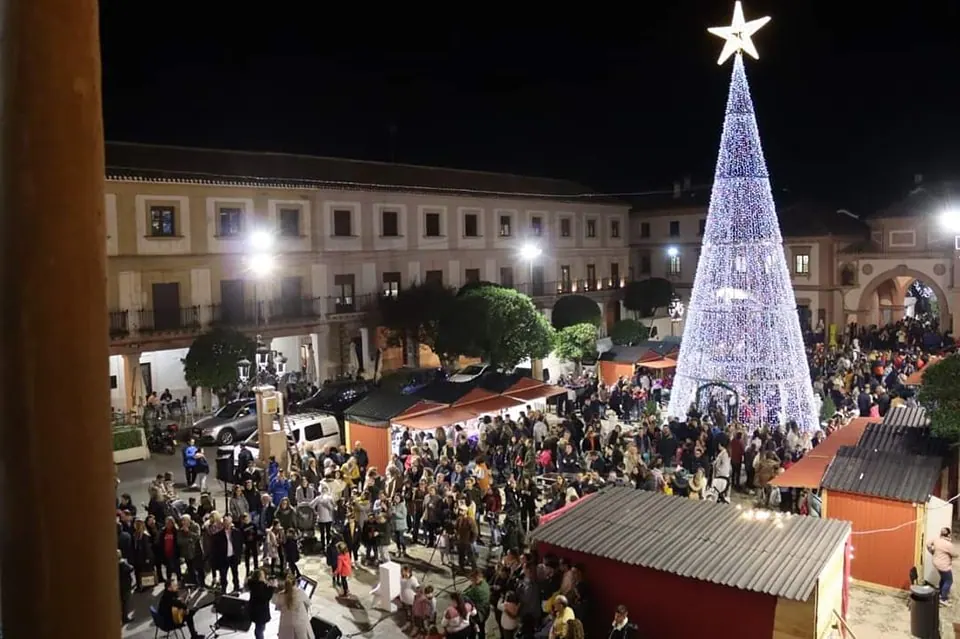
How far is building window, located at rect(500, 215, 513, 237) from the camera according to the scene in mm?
41344

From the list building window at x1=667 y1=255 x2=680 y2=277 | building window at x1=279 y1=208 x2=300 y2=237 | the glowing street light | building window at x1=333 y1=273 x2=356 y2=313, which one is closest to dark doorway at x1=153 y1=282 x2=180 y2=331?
building window at x1=279 y1=208 x2=300 y2=237

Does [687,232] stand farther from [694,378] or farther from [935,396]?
[935,396]

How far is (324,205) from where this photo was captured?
110 feet

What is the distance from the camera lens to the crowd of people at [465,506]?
10.7 metres

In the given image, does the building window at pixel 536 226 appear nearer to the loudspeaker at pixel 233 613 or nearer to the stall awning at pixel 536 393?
the stall awning at pixel 536 393

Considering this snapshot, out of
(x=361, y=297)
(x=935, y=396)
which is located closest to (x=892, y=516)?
(x=935, y=396)

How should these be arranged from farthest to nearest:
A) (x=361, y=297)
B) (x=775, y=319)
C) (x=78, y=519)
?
(x=361, y=297) → (x=775, y=319) → (x=78, y=519)

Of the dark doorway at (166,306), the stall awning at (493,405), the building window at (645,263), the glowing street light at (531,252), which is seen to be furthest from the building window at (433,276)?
the building window at (645,263)

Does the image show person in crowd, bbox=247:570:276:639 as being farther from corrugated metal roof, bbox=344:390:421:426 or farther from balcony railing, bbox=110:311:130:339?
balcony railing, bbox=110:311:130:339

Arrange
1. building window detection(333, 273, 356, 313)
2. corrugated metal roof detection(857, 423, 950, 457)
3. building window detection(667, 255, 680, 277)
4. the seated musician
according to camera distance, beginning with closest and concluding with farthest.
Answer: the seated musician, corrugated metal roof detection(857, 423, 950, 457), building window detection(333, 273, 356, 313), building window detection(667, 255, 680, 277)

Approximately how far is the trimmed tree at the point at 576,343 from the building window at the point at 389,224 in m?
9.17

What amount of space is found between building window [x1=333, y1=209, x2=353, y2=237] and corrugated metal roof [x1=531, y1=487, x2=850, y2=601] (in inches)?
945

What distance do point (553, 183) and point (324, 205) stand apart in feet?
63.2

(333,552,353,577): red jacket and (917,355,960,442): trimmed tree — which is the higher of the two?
(917,355,960,442): trimmed tree
